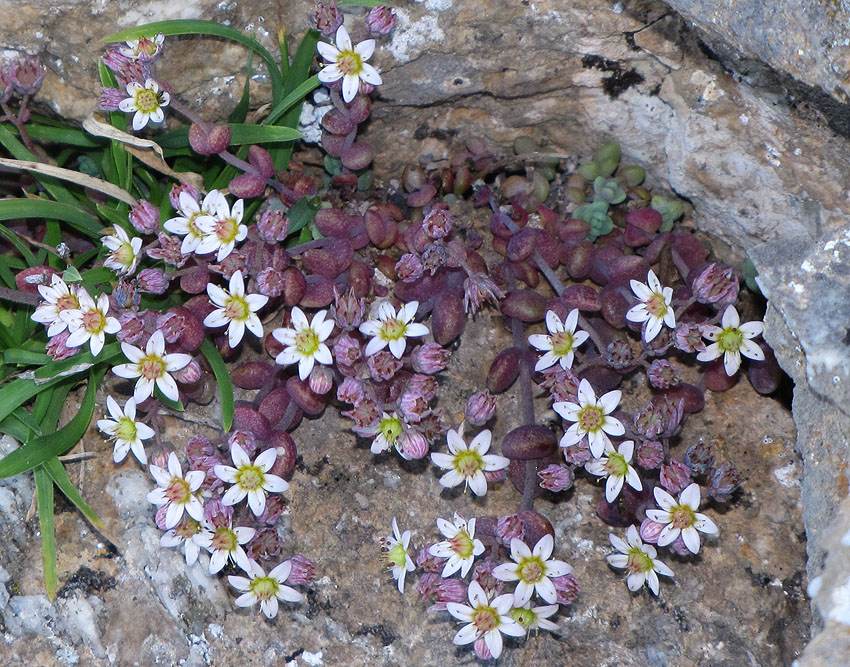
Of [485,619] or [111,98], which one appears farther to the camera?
[111,98]

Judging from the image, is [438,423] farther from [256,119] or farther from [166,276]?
[256,119]

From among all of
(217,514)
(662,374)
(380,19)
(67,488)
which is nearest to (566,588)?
(662,374)

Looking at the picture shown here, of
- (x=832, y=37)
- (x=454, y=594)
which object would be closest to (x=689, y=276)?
(x=832, y=37)

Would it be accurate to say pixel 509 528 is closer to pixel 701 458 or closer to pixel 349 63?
pixel 701 458

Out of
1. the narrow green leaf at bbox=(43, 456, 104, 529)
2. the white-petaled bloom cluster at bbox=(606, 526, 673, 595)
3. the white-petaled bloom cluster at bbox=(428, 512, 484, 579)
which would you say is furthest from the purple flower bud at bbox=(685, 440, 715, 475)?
the narrow green leaf at bbox=(43, 456, 104, 529)

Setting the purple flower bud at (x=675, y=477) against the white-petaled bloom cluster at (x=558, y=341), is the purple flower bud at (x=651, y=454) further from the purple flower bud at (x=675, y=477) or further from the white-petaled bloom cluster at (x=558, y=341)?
the white-petaled bloom cluster at (x=558, y=341)

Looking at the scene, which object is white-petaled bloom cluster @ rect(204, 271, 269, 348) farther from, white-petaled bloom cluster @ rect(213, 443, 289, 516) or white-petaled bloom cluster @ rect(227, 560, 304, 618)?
white-petaled bloom cluster @ rect(227, 560, 304, 618)
